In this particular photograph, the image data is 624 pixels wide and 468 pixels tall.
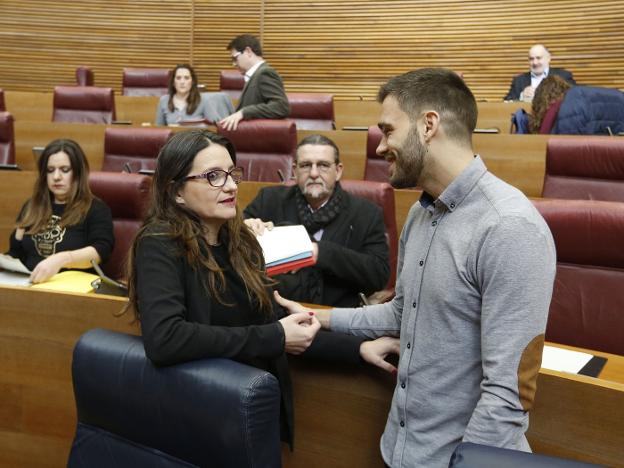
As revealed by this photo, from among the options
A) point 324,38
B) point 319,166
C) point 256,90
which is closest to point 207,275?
point 319,166

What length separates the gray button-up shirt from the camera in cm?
45

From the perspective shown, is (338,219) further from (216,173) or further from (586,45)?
(586,45)

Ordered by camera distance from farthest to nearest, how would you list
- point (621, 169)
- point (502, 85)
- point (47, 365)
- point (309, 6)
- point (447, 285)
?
1. point (309, 6)
2. point (502, 85)
3. point (621, 169)
4. point (47, 365)
5. point (447, 285)

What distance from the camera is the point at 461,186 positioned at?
1.66 feet

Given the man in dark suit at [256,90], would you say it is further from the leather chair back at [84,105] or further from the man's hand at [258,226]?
the man's hand at [258,226]

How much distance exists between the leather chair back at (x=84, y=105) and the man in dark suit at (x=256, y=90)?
844mm

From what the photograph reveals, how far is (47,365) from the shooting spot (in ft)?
2.67

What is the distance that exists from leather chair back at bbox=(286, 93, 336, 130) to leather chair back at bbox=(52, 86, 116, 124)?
80 cm

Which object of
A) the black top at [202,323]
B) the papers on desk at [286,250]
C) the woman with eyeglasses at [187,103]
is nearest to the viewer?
the black top at [202,323]

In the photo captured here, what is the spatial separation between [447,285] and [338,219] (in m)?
0.68

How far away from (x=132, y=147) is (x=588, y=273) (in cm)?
138

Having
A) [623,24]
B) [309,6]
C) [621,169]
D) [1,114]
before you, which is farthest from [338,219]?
[309,6]

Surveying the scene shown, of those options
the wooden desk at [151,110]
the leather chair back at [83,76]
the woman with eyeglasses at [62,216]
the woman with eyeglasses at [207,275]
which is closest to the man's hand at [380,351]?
the woman with eyeglasses at [207,275]

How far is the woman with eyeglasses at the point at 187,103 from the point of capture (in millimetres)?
2422
